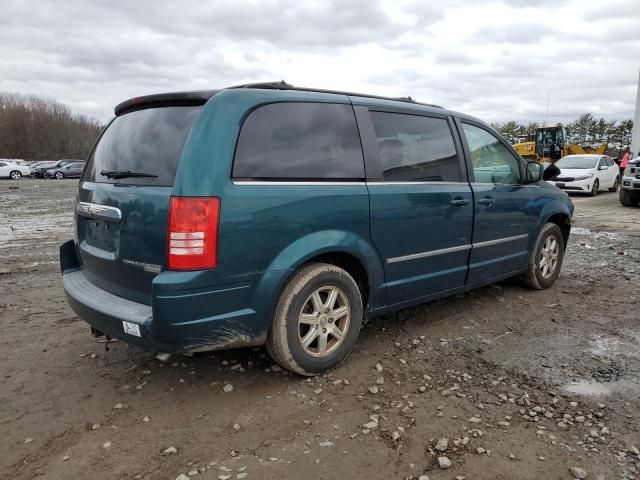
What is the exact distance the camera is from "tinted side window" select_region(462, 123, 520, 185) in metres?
4.42

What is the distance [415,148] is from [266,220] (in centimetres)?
161

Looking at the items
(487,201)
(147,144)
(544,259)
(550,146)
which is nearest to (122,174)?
(147,144)

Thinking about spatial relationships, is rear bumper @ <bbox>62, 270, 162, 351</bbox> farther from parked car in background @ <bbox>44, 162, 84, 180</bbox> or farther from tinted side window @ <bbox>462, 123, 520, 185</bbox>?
parked car in background @ <bbox>44, 162, 84, 180</bbox>

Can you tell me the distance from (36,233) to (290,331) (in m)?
8.46

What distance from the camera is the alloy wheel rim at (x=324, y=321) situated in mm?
3226

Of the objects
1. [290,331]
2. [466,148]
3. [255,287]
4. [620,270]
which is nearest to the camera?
[255,287]

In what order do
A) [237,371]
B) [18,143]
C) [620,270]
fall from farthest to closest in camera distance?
[18,143], [620,270], [237,371]

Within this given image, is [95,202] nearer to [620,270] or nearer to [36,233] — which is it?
[620,270]

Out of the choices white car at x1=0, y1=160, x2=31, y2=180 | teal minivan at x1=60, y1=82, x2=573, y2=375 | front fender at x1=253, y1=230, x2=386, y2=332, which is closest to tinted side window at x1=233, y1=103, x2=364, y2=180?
teal minivan at x1=60, y1=82, x2=573, y2=375

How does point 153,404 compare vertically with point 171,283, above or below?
below

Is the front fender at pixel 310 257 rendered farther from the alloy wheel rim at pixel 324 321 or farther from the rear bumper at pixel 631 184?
the rear bumper at pixel 631 184

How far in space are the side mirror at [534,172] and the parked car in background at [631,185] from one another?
10418 millimetres

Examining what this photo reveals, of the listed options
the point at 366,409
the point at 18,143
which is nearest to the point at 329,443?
the point at 366,409

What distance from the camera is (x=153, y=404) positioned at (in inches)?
119
